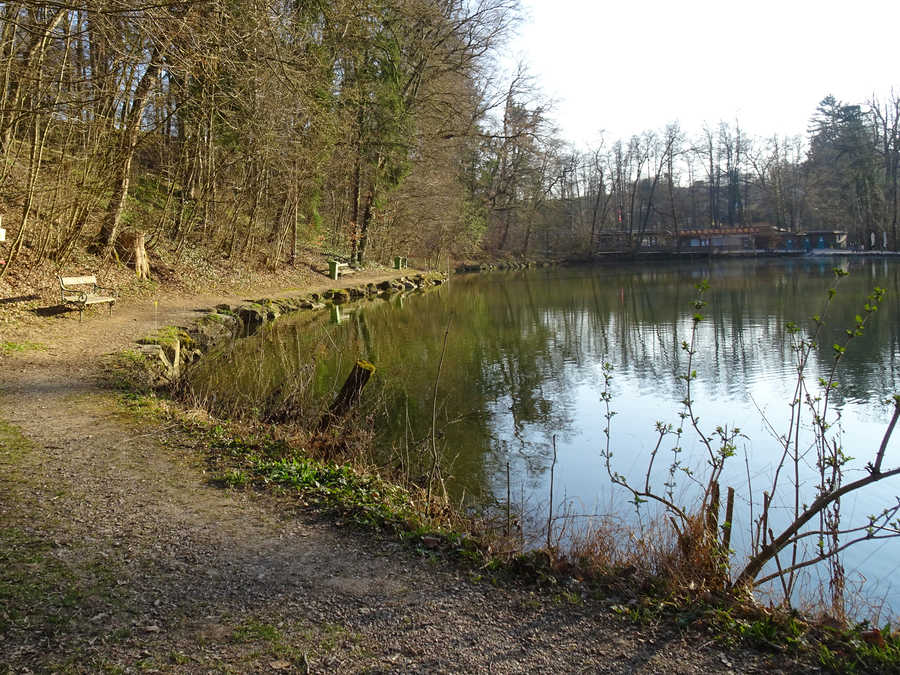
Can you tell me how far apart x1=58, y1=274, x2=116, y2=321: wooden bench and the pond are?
2.76 m

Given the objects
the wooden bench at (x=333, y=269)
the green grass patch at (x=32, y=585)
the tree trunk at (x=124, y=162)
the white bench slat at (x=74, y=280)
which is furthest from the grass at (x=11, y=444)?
the wooden bench at (x=333, y=269)

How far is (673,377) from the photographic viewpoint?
36.6ft

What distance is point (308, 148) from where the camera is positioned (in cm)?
2088

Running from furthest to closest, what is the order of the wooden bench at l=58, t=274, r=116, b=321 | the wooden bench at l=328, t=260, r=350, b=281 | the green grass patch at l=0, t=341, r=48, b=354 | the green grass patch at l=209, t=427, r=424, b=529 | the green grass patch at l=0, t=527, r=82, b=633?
the wooden bench at l=328, t=260, r=350, b=281 < the wooden bench at l=58, t=274, r=116, b=321 < the green grass patch at l=0, t=341, r=48, b=354 < the green grass patch at l=209, t=427, r=424, b=529 < the green grass patch at l=0, t=527, r=82, b=633

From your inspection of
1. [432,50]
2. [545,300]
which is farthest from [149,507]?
[432,50]

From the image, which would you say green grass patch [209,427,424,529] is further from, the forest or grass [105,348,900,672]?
the forest

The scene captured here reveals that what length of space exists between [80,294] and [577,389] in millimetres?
9006

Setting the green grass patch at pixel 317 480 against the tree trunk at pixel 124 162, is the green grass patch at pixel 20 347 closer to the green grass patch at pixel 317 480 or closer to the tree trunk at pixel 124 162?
the green grass patch at pixel 317 480

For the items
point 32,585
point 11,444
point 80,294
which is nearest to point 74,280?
point 80,294

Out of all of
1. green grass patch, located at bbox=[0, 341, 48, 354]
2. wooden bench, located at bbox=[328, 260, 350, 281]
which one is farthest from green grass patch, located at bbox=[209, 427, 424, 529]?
wooden bench, located at bbox=[328, 260, 350, 281]

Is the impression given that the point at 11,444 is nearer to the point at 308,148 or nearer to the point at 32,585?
the point at 32,585

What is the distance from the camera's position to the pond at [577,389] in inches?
247

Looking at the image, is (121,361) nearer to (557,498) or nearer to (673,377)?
(557,498)

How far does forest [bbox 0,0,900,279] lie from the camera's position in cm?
947
